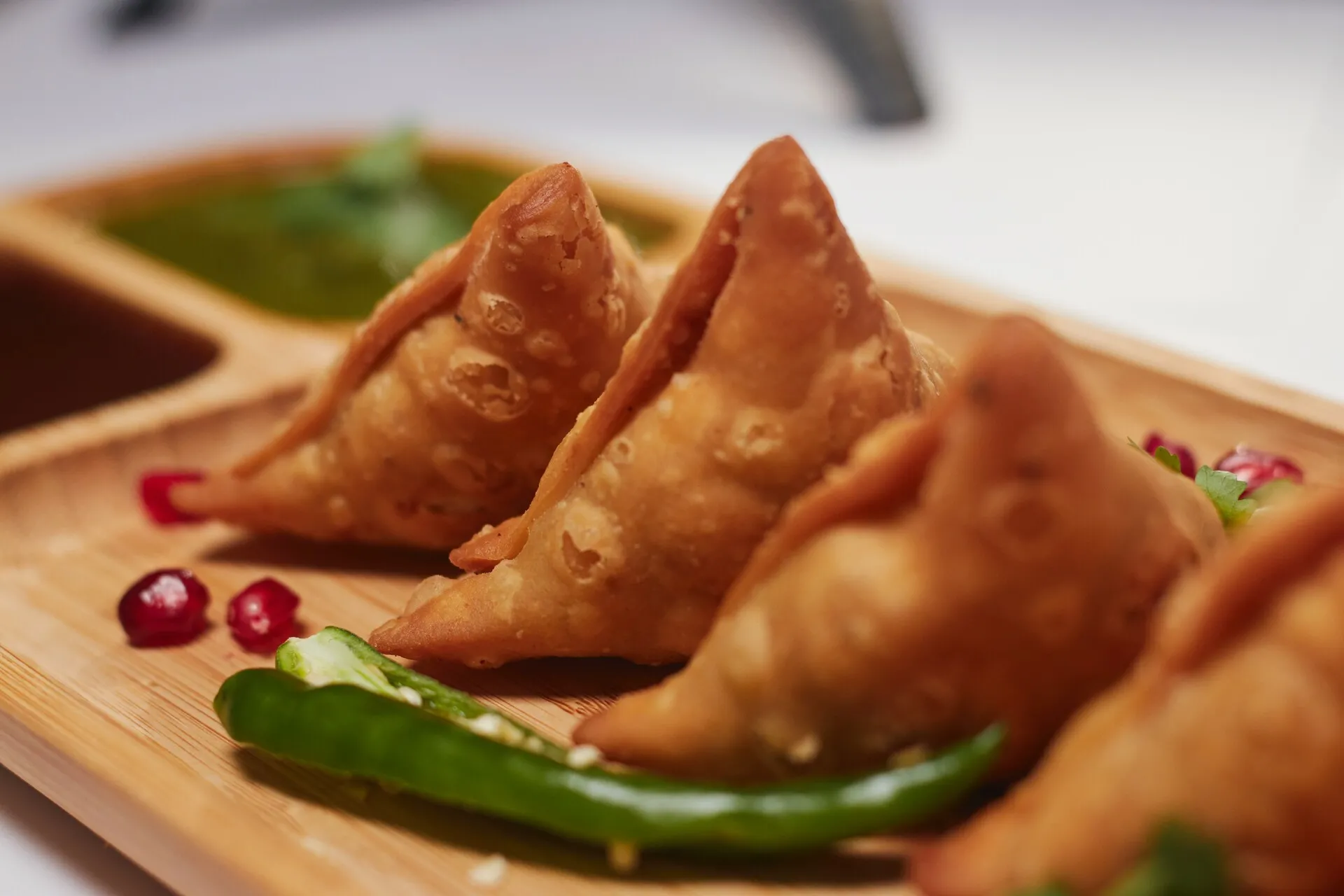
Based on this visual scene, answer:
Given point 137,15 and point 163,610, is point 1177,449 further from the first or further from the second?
point 137,15

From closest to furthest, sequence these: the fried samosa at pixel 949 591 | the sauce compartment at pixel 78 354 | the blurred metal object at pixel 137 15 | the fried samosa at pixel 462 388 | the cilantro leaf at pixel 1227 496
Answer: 1. the fried samosa at pixel 949 591
2. the cilantro leaf at pixel 1227 496
3. the fried samosa at pixel 462 388
4. the sauce compartment at pixel 78 354
5. the blurred metal object at pixel 137 15

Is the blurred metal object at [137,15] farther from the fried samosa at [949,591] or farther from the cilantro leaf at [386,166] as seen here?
the fried samosa at [949,591]

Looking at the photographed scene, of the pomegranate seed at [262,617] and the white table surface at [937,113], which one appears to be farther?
the white table surface at [937,113]

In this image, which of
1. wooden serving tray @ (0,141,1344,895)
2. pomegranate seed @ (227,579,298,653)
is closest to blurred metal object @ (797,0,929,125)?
wooden serving tray @ (0,141,1344,895)

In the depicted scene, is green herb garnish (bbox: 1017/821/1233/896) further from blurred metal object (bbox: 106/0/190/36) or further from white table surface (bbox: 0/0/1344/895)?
blurred metal object (bbox: 106/0/190/36)

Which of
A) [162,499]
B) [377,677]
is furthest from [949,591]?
[162,499]

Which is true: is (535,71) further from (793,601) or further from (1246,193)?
(793,601)

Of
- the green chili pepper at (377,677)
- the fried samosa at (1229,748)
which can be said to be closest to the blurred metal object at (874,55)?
the green chili pepper at (377,677)
